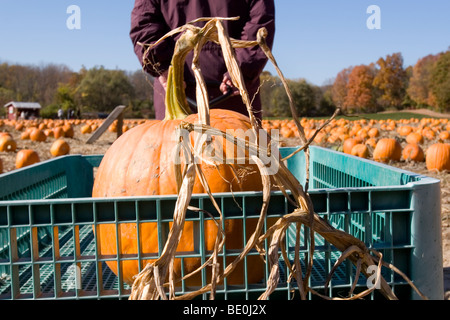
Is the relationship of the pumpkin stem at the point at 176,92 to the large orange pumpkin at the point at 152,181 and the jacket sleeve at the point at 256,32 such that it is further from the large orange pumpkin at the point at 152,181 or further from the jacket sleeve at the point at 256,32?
the jacket sleeve at the point at 256,32

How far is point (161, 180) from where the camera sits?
172 cm

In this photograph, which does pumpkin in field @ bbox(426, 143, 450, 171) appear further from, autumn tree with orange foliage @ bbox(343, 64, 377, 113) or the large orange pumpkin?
autumn tree with orange foliage @ bbox(343, 64, 377, 113)

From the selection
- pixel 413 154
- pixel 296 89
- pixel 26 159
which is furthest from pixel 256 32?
pixel 296 89

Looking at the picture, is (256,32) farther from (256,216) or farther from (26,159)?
(26,159)

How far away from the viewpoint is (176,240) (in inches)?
32.1

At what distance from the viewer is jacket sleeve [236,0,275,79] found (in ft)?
9.78

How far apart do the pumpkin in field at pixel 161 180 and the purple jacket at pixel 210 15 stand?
1.08 m

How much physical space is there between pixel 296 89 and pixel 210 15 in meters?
42.7

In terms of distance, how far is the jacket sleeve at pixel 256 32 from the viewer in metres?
→ 2.98

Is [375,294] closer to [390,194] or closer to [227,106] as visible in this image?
[390,194]

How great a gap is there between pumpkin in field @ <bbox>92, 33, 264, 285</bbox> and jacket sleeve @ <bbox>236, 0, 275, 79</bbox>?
106cm

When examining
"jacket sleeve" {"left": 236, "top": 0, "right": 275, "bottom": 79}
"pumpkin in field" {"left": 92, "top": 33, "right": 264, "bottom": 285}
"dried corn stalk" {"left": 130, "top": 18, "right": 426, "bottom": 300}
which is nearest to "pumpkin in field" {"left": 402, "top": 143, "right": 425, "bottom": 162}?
"jacket sleeve" {"left": 236, "top": 0, "right": 275, "bottom": 79}
